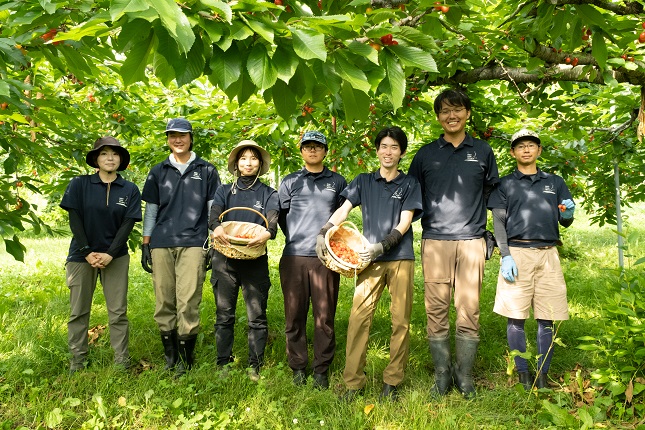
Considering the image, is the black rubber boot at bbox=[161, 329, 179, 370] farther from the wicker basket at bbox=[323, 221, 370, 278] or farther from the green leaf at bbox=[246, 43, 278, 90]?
the green leaf at bbox=[246, 43, 278, 90]

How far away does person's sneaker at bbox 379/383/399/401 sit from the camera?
3.50m

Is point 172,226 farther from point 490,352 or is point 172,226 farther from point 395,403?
point 490,352

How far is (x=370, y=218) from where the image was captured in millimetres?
3672

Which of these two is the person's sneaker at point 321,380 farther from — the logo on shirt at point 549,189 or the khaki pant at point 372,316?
the logo on shirt at point 549,189

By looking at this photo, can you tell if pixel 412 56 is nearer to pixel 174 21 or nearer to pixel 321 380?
pixel 174 21

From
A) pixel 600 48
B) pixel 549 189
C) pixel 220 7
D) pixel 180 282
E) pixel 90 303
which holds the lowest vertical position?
pixel 90 303

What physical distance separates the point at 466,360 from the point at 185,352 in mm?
2208

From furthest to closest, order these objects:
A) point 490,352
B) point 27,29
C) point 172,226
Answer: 1. point 490,352
2. point 172,226
3. point 27,29

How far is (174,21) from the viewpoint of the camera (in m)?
1.16

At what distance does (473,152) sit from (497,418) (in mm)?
1859

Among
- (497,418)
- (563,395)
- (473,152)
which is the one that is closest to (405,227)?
(473,152)

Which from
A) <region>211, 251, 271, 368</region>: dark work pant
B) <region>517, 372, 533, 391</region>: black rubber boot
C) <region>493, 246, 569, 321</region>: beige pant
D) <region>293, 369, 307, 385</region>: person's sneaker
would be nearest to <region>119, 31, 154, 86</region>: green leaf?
<region>211, 251, 271, 368</region>: dark work pant

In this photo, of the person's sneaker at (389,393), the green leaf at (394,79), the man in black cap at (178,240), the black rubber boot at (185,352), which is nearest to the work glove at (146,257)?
the man in black cap at (178,240)

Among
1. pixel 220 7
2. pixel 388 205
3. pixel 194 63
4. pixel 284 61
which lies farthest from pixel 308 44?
pixel 388 205
